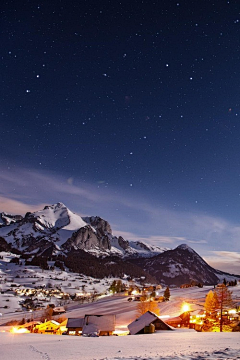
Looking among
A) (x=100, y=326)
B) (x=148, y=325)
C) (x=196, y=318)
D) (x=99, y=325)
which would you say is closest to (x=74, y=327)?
(x=99, y=325)

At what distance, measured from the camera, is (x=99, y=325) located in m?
44.2

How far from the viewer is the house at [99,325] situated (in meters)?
43.2

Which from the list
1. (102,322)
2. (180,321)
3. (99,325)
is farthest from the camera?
(180,321)

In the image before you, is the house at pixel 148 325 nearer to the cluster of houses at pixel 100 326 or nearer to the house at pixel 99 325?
the cluster of houses at pixel 100 326

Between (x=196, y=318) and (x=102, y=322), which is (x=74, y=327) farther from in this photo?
(x=196, y=318)

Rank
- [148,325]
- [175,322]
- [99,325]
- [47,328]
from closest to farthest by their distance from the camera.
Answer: [148,325]
[99,325]
[175,322]
[47,328]

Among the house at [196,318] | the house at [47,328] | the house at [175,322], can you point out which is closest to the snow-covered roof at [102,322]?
the house at [175,322]

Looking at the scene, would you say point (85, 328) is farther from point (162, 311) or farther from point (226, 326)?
point (162, 311)

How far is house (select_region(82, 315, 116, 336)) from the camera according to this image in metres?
43.2

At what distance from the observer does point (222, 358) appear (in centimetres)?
992

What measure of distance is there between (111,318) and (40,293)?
17361cm

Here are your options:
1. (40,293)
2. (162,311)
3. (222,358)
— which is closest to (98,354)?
(222,358)

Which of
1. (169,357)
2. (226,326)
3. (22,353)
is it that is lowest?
(226,326)

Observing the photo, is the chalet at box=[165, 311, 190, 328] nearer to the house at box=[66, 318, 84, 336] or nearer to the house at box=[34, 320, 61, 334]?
the house at box=[66, 318, 84, 336]
